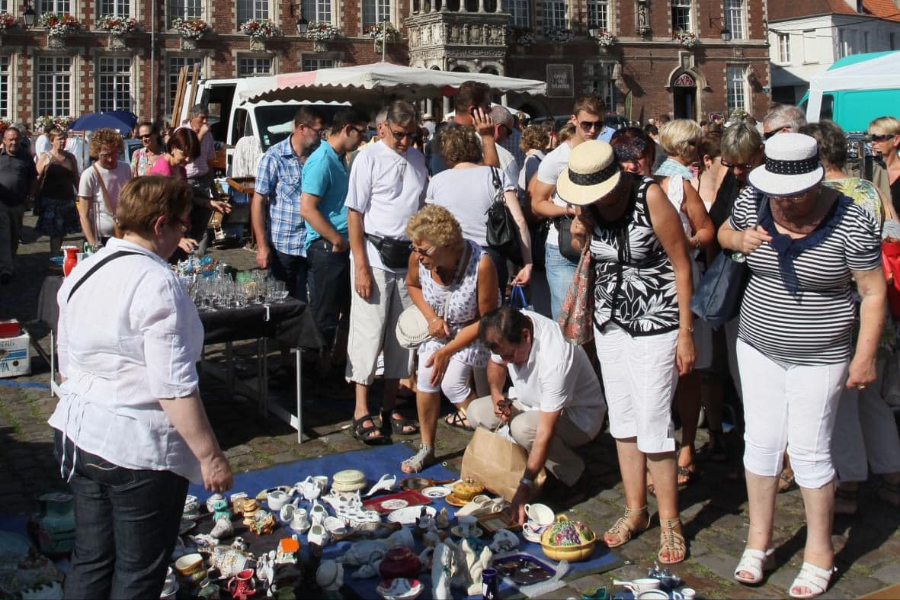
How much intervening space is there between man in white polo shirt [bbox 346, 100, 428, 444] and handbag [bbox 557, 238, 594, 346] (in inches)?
63.5

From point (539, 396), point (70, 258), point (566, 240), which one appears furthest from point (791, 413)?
point (70, 258)

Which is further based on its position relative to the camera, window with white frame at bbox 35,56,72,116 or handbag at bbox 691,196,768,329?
window with white frame at bbox 35,56,72,116

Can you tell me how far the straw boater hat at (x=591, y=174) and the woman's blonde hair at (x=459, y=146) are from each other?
5.63ft

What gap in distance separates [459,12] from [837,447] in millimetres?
32486

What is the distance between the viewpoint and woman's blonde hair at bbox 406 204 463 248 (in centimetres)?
500

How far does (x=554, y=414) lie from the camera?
4.69m

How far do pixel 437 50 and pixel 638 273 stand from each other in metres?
32.0

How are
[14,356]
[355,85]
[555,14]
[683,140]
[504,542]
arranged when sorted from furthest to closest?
[555,14] → [355,85] → [14,356] → [683,140] → [504,542]

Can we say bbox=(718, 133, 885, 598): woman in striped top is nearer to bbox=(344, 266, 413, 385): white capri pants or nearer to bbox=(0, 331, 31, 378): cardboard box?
bbox=(344, 266, 413, 385): white capri pants

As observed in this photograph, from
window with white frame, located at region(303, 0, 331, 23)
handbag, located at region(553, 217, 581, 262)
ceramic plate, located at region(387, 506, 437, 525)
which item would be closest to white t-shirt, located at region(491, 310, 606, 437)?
ceramic plate, located at region(387, 506, 437, 525)

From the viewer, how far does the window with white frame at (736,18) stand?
142 feet

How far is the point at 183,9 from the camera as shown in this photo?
34.0m

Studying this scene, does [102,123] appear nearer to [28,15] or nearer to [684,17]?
[28,15]

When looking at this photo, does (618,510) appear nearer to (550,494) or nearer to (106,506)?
(550,494)
